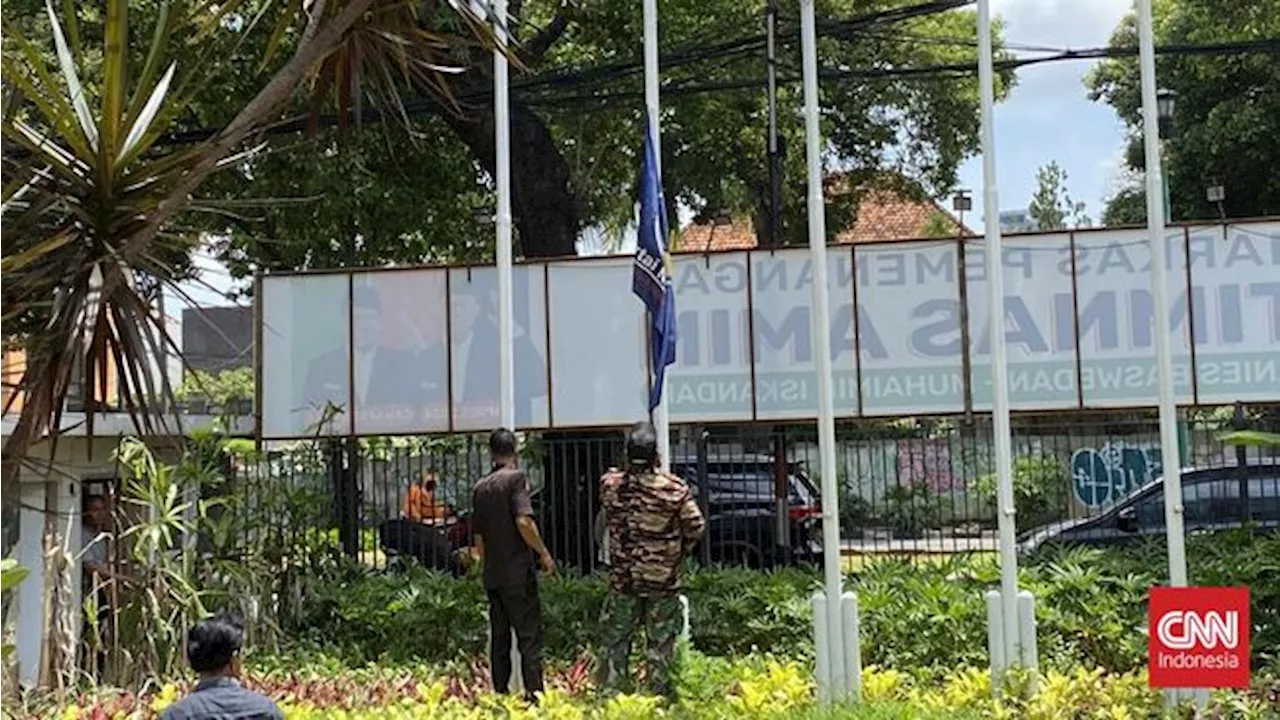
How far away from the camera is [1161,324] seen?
848 cm

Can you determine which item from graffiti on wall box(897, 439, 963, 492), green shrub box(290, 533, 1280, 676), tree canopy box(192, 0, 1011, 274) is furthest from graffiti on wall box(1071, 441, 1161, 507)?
tree canopy box(192, 0, 1011, 274)

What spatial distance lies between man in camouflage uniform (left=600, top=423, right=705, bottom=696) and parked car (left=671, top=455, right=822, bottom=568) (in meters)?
6.19

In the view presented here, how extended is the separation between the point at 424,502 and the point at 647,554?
547cm

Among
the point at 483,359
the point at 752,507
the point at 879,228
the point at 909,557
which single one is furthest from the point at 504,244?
the point at 879,228

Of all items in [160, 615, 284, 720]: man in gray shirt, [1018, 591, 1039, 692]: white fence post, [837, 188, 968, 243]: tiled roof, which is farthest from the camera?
[837, 188, 968, 243]: tiled roof

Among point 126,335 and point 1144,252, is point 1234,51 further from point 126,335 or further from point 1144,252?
point 126,335

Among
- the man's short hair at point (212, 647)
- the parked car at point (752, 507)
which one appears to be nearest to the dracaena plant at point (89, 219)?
the man's short hair at point (212, 647)

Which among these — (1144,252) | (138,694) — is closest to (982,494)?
(1144,252)

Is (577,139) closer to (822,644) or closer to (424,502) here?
(424,502)

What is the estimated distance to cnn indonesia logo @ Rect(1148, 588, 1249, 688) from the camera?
6.52m

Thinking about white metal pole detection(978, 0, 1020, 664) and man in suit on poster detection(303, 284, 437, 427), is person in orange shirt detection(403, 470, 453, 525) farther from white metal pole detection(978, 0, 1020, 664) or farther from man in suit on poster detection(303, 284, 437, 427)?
white metal pole detection(978, 0, 1020, 664)

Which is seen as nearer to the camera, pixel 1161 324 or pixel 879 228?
pixel 1161 324

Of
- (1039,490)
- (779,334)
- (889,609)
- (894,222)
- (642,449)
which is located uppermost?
(894,222)

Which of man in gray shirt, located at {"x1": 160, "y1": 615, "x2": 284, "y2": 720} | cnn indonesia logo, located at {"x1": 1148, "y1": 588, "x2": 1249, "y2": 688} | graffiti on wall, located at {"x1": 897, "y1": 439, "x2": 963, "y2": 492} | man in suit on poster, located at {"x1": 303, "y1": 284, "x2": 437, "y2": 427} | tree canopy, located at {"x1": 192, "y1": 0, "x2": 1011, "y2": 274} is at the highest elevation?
tree canopy, located at {"x1": 192, "y1": 0, "x2": 1011, "y2": 274}
